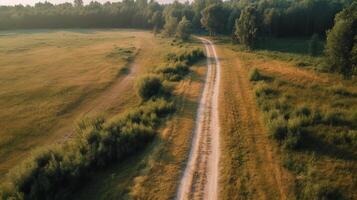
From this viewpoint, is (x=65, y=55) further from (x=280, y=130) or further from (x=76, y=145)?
(x=280, y=130)

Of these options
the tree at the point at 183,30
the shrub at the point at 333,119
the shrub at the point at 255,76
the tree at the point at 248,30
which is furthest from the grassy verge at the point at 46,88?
the shrub at the point at 333,119

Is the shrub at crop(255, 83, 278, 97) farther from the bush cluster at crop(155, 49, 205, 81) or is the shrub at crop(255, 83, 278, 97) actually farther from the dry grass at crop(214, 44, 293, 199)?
the bush cluster at crop(155, 49, 205, 81)

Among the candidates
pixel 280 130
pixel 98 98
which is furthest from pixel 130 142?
pixel 98 98

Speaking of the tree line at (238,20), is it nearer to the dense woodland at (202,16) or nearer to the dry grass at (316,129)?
the dense woodland at (202,16)

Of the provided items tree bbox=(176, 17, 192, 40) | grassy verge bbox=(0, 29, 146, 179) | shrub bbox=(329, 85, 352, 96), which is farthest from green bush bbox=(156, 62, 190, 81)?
tree bbox=(176, 17, 192, 40)

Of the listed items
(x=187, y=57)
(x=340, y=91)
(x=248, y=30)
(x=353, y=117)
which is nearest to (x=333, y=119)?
(x=353, y=117)

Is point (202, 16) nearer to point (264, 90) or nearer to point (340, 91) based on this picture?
point (264, 90)
